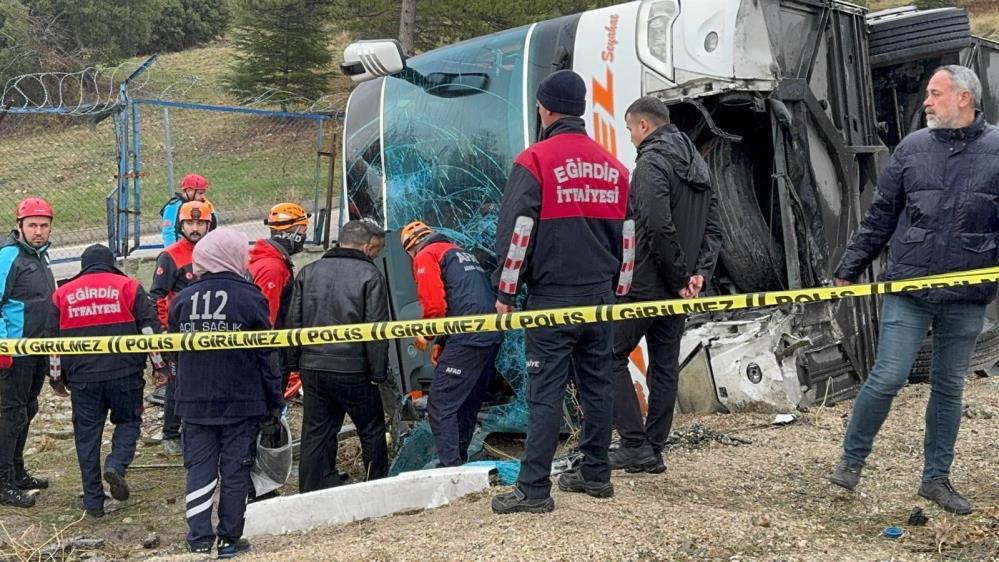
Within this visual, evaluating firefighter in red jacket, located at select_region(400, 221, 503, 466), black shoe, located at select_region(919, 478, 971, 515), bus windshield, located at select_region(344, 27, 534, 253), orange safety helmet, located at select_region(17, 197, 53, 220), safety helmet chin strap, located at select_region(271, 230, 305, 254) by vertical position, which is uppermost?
bus windshield, located at select_region(344, 27, 534, 253)

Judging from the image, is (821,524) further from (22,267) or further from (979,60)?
(22,267)

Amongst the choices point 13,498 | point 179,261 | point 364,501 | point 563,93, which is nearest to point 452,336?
point 364,501

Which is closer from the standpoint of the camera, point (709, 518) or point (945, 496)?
point (709, 518)

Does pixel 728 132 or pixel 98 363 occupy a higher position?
pixel 728 132

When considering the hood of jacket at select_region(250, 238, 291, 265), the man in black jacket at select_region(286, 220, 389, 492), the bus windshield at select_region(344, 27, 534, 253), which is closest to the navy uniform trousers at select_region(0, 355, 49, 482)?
the hood of jacket at select_region(250, 238, 291, 265)

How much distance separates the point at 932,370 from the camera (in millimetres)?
4547

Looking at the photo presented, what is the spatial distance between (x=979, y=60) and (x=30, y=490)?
6781 millimetres

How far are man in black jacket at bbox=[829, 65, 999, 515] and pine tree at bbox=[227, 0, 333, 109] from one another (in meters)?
20.6

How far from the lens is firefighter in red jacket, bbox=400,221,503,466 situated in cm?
595

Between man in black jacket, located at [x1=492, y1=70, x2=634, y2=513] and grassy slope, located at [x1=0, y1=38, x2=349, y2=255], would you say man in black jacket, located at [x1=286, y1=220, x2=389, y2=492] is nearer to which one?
man in black jacket, located at [x1=492, y1=70, x2=634, y2=513]

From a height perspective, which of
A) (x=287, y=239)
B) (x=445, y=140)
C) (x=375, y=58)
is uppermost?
(x=375, y=58)

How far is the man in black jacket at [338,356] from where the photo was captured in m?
5.84

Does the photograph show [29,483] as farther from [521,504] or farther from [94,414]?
[521,504]

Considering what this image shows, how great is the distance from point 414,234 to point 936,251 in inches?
115
